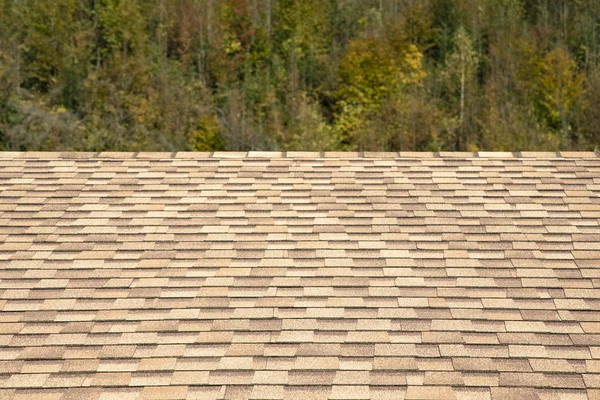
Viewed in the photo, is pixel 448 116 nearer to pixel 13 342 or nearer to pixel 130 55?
pixel 130 55

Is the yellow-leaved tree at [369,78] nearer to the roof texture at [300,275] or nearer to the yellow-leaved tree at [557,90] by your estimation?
the yellow-leaved tree at [557,90]

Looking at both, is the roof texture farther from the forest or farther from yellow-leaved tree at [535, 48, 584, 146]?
yellow-leaved tree at [535, 48, 584, 146]

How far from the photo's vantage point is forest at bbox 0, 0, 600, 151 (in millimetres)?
33000

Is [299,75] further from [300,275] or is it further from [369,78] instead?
[300,275]

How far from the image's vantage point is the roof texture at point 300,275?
477cm

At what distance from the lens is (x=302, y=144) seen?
30578mm

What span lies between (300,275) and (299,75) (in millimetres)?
37183

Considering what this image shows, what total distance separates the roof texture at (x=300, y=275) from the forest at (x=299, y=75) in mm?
22538

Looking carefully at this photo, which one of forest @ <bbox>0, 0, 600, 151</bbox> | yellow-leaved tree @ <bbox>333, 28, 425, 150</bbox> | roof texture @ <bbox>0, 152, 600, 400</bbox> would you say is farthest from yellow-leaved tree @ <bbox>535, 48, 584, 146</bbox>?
roof texture @ <bbox>0, 152, 600, 400</bbox>


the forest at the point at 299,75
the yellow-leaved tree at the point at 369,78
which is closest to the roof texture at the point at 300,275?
the forest at the point at 299,75

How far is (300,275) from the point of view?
5.79 metres

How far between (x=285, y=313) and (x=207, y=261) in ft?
3.06

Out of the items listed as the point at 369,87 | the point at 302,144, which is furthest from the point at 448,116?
the point at 302,144

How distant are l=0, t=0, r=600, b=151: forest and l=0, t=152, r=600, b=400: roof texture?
2254 cm
